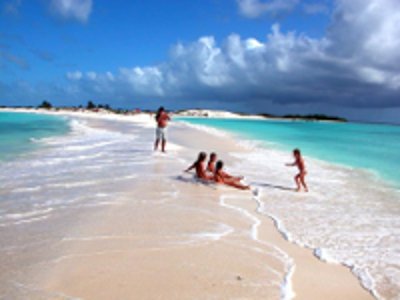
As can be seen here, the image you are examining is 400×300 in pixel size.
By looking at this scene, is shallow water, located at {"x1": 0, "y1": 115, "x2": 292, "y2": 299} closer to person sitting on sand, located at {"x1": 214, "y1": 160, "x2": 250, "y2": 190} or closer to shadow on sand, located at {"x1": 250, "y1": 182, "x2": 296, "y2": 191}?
person sitting on sand, located at {"x1": 214, "y1": 160, "x2": 250, "y2": 190}

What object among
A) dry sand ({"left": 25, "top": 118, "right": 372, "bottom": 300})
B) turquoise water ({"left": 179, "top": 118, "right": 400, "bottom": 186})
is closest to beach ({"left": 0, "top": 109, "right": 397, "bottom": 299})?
dry sand ({"left": 25, "top": 118, "right": 372, "bottom": 300})

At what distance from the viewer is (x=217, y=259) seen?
4.84m

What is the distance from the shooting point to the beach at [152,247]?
4020 millimetres

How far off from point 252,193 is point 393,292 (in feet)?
17.2

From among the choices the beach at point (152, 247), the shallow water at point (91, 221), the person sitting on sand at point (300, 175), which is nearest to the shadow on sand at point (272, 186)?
the person sitting on sand at point (300, 175)

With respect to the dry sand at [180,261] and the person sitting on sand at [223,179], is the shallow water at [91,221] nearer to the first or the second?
the dry sand at [180,261]

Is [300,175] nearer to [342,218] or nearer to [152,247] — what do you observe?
[342,218]

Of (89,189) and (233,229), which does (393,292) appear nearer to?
(233,229)

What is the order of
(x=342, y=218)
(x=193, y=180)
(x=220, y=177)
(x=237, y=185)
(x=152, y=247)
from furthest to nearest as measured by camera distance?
1. (x=193, y=180)
2. (x=220, y=177)
3. (x=237, y=185)
4. (x=342, y=218)
5. (x=152, y=247)

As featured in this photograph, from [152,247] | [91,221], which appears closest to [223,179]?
[91,221]

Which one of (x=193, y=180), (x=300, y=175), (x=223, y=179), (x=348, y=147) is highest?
(x=300, y=175)

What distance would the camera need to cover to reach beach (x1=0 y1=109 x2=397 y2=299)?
402 centimetres

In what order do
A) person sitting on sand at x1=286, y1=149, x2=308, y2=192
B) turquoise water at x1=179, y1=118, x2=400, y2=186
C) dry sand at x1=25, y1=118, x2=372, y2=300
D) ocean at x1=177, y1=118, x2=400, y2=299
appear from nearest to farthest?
dry sand at x1=25, y1=118, x2=372, y2=300, ocean at x1=177, y1=118, x2=400, y2=299, person sitting on sand at x1=286, y1=149, x2=308, y2=192, turquoise water at x1=179, y1=118, x2=400, y2=186

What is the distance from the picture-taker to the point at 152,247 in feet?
16.9
